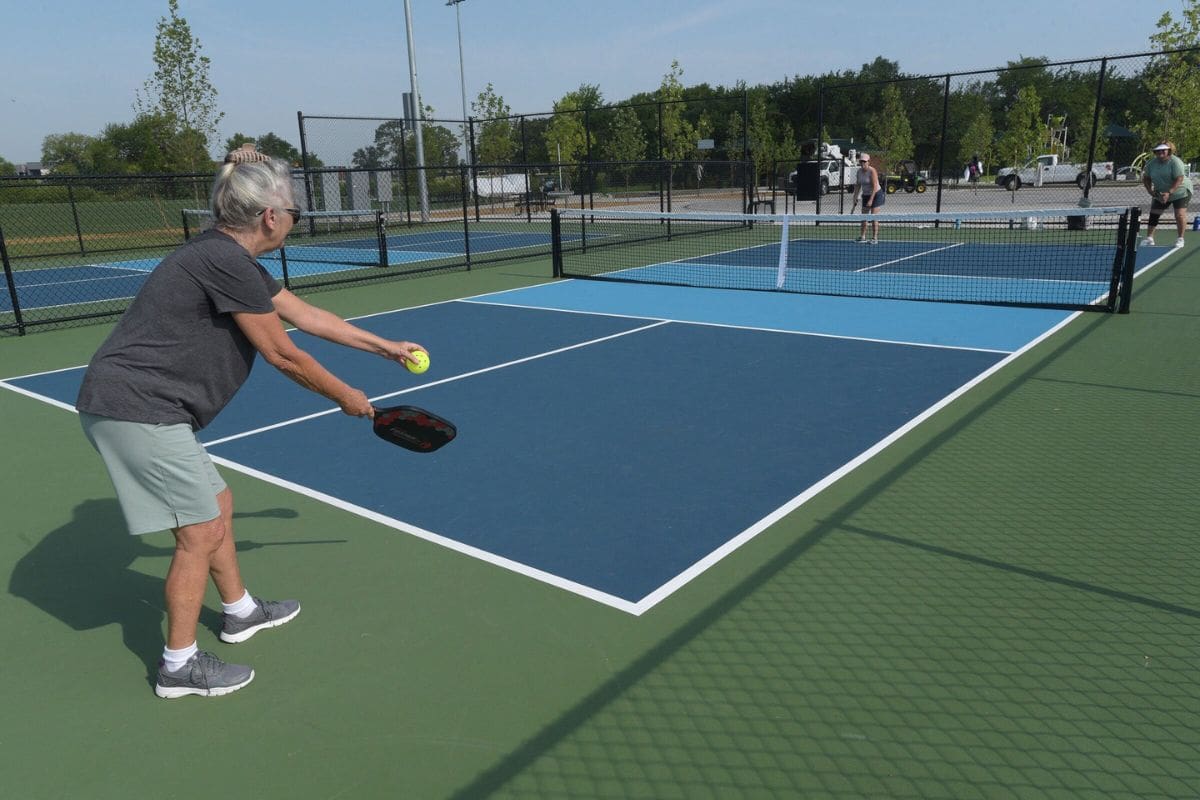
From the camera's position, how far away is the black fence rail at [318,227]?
13961 mm

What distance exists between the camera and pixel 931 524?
4402mm

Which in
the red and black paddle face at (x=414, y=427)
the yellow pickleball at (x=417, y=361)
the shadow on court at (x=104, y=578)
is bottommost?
the shadow on court at (x=104, y=578)

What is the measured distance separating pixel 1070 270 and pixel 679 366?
8.81 m

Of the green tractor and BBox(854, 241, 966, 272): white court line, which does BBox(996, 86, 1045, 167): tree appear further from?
BBox(854, 241, 966, 272): white court line

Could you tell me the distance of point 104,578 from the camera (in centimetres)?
411

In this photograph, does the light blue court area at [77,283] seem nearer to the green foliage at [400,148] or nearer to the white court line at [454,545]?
the green foliage at [400,148]

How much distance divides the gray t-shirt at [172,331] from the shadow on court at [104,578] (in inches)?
46.8

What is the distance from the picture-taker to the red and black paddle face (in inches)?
136

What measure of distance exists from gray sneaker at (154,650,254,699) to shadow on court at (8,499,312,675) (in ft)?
0.85

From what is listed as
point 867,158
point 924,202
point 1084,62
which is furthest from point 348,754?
point 924,202

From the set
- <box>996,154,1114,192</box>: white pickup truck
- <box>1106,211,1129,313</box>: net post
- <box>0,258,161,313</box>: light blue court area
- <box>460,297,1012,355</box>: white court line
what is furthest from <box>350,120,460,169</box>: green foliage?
<box>996,154,1114,192</box>: white pickup truck

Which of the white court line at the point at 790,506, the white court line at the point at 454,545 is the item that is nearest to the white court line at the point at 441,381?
the white court line at the point at 454,545

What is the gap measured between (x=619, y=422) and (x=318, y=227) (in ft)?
71.9

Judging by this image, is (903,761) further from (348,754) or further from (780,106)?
(780,106)
